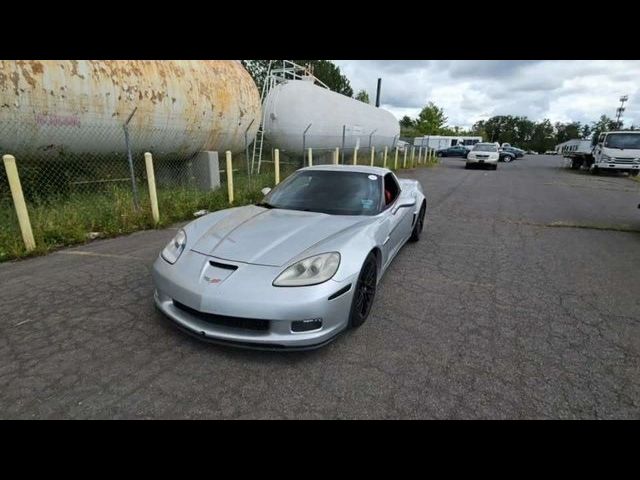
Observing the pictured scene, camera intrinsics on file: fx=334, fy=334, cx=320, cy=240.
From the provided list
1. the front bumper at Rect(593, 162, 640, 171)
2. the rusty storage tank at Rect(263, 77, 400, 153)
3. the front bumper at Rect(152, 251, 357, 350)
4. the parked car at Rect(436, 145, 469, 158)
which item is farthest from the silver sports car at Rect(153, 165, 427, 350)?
the parked car at Rect(436, 145, 469, 158)

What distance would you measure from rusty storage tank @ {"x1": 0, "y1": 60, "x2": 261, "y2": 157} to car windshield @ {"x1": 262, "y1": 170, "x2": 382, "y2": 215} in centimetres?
413

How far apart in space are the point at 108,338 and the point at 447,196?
31.6 feet

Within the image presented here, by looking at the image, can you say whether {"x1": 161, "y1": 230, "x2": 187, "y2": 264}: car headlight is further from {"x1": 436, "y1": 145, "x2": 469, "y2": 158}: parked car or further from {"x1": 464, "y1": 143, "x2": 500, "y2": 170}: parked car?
{"x1": 436, "y1": 145, "x2": 469, "y2": 158}: parked car

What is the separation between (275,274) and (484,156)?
22498 mm

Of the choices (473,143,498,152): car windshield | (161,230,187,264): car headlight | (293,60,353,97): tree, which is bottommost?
(161,230,187,264): car headlight

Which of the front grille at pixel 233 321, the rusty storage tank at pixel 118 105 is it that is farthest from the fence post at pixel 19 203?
the front grille at pixel 233 321

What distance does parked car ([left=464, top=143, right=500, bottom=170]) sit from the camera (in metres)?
21.2

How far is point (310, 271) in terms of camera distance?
7.61 ft

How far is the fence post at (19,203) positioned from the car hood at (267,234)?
9.49ft

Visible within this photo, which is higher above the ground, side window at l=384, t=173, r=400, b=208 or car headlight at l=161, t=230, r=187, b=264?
side window at l=384, t=173, r=400, b=208

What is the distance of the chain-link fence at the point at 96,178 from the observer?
486 centimetres

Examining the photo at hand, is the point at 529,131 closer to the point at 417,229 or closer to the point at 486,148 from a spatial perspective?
the point at 486,148
